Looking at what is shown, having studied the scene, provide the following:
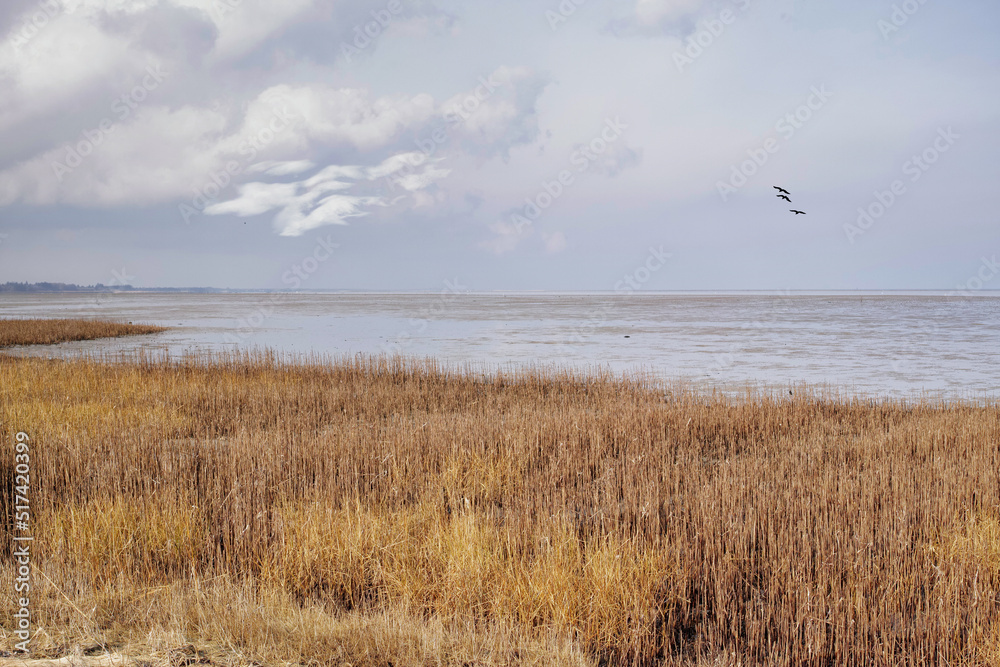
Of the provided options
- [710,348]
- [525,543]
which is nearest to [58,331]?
[710,348]

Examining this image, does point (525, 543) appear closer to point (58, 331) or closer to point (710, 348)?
point (710, 348)

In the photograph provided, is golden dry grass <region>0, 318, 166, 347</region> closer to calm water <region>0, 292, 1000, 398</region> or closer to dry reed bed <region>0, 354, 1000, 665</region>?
calm water <region>0, 292, 1000, 398</region>

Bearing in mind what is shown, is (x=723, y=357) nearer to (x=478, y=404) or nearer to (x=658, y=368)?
(x=658, y=368)

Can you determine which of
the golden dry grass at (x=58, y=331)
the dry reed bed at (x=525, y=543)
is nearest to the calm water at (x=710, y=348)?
the golden dry grass at (x=58, y=331)

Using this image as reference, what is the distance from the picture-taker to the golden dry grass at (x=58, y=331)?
103ft

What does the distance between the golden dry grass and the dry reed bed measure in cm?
2634

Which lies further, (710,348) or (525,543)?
(710,348)

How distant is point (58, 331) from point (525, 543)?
122ft

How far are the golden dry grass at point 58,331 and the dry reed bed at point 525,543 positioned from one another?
26.3 meters

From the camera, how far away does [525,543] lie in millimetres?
5266

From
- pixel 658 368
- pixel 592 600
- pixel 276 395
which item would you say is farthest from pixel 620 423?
pixel 658 368

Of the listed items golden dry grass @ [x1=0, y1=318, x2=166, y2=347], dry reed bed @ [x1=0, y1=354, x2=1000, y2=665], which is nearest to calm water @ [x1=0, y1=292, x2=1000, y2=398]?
golden dry grass @ [x1=0, y1=318, x2=166, y2=347]

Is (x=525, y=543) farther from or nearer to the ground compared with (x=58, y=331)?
nearer to the ground

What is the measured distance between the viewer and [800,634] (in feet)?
13.5
